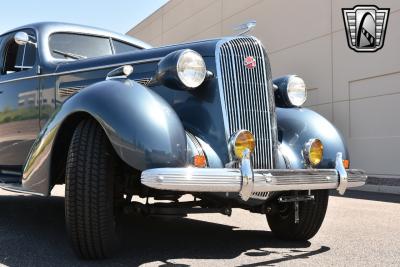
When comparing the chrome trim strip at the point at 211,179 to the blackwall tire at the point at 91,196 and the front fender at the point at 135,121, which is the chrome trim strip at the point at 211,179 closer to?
the front fender at the point at 135,121

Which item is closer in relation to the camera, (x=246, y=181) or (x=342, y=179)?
(x=246, y=181)

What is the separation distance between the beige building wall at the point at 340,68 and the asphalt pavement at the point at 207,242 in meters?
5.24

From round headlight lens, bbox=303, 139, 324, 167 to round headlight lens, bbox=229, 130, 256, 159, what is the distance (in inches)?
24.9

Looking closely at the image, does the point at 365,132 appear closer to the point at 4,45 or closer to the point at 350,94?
the point at 350,94

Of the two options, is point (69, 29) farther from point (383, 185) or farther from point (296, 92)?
point (383, 185)

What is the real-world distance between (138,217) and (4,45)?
7.67ft

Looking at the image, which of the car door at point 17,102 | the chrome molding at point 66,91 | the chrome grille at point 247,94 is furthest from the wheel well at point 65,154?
the car door at point 17,102

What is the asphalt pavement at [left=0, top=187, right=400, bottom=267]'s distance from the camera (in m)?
3.13

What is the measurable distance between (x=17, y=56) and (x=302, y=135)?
313 centimetres

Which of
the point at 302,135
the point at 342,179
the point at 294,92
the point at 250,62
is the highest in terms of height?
the point at 250,62

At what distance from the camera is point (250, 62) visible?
3.39 m

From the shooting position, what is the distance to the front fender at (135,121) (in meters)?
2.71

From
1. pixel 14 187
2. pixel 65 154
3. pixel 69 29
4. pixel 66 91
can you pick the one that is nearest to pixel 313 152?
pixel 65 154

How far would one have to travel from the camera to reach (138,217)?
5078 millimetres
